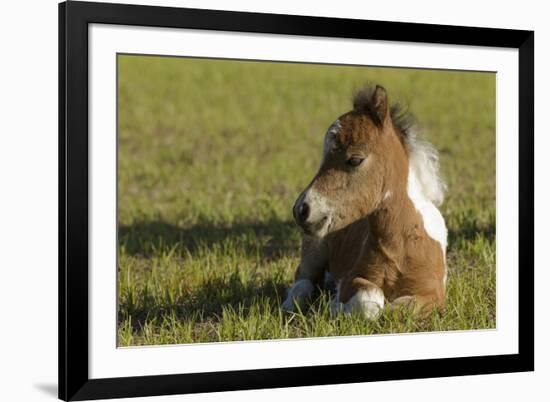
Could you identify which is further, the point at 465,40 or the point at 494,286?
the point at 494,286

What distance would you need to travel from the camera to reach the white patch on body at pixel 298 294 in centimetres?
516

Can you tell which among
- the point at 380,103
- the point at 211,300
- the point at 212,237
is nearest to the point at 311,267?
the point at 211,300

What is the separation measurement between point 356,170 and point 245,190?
372 centimetres

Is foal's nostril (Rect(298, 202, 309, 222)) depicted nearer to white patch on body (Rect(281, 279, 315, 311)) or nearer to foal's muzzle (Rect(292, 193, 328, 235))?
foal's muzzle (Rect(292, 193, 328, 235))

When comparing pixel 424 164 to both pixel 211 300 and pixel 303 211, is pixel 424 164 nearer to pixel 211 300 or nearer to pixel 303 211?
pixel 303 211

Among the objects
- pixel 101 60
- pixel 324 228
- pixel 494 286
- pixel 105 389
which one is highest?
pixel 101 60

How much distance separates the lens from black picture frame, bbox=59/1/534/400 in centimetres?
406

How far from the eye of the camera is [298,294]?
5207 mm

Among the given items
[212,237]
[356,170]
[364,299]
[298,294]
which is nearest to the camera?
[356,170]

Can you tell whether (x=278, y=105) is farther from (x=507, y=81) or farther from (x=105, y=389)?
(x=105, y=389)

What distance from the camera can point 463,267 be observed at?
5668mm

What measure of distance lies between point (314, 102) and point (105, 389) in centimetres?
694

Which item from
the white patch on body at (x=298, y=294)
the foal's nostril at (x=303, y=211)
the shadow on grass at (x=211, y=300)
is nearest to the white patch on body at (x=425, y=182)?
the foal's nostril at (x=303, y=211)

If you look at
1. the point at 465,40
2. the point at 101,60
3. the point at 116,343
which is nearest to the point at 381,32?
the point at 465,40
